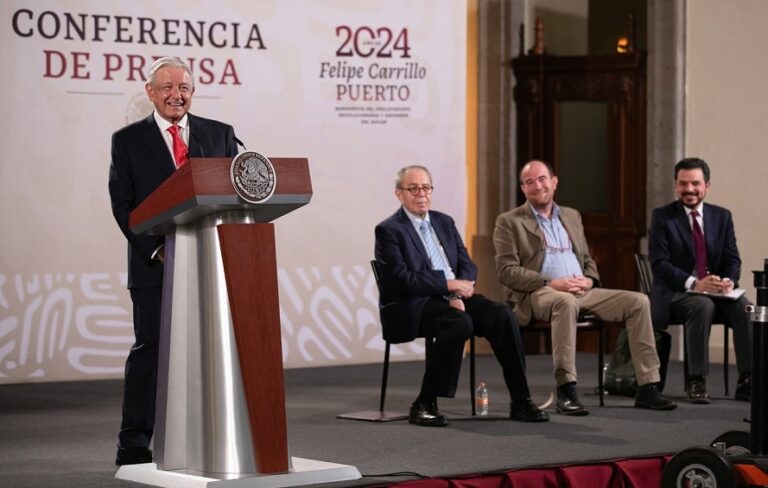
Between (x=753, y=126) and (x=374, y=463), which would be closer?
(x=374, y=463)

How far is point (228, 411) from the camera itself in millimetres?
3896

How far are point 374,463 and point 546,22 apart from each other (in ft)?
17.7

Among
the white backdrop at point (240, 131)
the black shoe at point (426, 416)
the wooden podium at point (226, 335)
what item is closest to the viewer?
the wooden podium at point (226, 335)

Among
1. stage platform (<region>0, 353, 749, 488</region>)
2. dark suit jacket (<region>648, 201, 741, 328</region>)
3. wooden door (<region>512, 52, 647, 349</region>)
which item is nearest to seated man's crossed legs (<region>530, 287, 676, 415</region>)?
stage platform (<region>0, 353, 749, 488</region>)

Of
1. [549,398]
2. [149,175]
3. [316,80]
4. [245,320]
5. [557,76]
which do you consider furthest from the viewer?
[557,76]

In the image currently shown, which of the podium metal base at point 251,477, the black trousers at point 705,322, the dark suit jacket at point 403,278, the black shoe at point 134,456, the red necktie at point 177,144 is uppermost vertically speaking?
the red necktie at point 177,144

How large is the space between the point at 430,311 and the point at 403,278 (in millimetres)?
193

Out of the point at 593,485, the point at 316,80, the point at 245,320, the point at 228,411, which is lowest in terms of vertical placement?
the point at 593,485

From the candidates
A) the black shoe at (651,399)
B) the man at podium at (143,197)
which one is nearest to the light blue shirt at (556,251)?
the black shoe at (651,399)

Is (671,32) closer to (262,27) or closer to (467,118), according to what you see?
(467,118)

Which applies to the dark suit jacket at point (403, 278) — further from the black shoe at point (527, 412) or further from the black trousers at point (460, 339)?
the black shoe at point (527, 412)

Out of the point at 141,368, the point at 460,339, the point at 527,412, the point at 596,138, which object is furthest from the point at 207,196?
the point at 596,138

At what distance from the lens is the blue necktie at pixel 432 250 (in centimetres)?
595

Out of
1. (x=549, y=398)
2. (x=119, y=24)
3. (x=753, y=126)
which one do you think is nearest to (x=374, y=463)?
(x=549, y=398)
